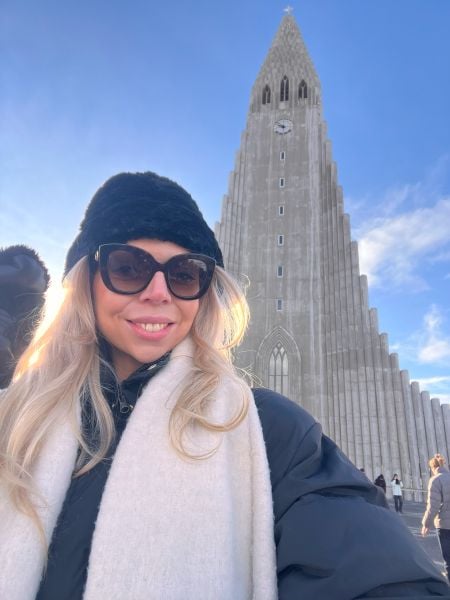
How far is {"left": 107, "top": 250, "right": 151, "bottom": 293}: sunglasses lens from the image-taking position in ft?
5.09

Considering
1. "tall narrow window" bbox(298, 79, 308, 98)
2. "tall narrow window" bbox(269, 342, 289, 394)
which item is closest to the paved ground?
"tall narrow window" bbox(269, 342, 289, 394)

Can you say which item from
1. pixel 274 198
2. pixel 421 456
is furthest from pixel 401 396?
pixel 274 198

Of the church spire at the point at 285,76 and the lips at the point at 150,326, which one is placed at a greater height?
the church spire at the point at 285,76

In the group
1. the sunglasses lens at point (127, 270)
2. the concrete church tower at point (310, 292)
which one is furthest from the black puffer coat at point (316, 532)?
the concrete church tower at point (310, 292)

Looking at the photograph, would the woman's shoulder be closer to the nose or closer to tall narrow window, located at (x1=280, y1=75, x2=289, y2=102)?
the nose

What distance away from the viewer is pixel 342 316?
2052 cm

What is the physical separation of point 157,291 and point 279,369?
Result: 19.8m

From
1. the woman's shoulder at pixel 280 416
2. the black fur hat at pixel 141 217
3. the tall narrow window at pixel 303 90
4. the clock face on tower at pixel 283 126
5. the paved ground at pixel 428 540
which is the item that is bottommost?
the paved ground at pixel 428 540

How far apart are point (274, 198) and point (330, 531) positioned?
2498 cm

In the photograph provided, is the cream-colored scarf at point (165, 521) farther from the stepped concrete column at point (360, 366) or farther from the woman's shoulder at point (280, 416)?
the stepped concrete column at point (360, 366)

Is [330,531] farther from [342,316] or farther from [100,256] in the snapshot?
[342,316]

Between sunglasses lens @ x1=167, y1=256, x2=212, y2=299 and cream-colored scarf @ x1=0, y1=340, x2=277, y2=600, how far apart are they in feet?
1.68

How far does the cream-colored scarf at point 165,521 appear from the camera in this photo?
1.01 meters

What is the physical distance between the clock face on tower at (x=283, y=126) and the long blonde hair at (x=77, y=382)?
27628 mm
